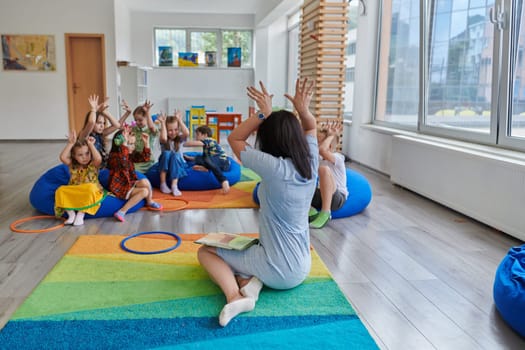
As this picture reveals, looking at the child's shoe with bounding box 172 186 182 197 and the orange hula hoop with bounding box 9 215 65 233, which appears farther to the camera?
the child's shoe with bounding box 172 186 182 197

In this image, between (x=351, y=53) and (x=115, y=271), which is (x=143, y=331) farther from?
(x=351, y=53)

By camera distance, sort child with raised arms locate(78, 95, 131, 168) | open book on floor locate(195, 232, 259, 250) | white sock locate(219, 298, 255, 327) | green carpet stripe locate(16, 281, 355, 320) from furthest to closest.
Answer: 1. child with raised arms locate(78, 95, 131, 168)
2. open book on floor locate(195, 232, 259, 250)
3. green carpet stripe locate(16, 281, 355, 320)
4. white sock locate(219, 298, 255, 327)

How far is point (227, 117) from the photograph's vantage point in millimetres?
9922

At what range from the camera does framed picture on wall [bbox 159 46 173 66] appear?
1284 centimetres

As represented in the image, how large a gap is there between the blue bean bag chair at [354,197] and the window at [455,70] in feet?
4.17

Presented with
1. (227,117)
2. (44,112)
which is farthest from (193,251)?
(44,112)

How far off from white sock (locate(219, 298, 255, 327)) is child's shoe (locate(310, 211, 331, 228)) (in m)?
1.56

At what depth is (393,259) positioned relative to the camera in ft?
10.2

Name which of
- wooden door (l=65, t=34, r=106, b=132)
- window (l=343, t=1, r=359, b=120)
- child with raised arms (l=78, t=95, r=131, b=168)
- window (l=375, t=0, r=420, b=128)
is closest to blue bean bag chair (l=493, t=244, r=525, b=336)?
child with raised arms (l=78, t=95, r=131, b=168)

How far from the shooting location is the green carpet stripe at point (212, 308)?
7.26 feet

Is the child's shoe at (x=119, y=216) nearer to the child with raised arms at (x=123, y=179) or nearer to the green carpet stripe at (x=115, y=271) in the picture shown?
the child with raised arms at (x=123, y=179)

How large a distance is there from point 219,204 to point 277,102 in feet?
31.3

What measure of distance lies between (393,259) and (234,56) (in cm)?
1090

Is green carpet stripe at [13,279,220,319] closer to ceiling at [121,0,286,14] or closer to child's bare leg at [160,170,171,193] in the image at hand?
child's bare leg at [160,170,171,193]
